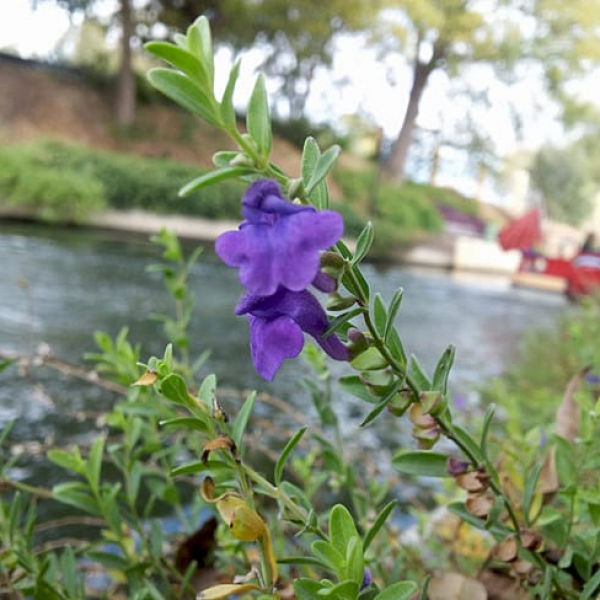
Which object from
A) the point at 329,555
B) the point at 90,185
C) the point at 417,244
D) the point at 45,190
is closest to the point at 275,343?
the point at 329,555

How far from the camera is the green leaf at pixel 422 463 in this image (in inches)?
17.8

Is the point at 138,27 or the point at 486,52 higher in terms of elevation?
the point at 486,52

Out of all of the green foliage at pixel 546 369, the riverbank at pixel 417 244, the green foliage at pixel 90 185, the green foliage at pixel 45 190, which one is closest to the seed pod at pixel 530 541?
the green foliage at pixel 546 369

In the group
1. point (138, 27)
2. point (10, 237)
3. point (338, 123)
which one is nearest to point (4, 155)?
point (10, 237)

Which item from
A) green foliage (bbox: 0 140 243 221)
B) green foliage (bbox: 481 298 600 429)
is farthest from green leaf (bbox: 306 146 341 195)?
green foliage (bbox: 0 140 243 221)

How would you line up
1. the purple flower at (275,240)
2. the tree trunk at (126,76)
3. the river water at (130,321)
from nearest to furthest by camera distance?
the purple flower at (275,240)
the river water at (130,321)
the tree trunk at (126,76)

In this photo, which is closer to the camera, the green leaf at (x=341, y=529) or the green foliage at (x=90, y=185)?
the green leaf at (x=341, y=529)

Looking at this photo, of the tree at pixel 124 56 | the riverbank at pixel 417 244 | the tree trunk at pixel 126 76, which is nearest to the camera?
the riverbank at pixel 417 244

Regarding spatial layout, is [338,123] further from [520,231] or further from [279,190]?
[279,190]

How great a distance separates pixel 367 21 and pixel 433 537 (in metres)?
12.9

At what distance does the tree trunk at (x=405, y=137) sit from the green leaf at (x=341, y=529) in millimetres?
12306

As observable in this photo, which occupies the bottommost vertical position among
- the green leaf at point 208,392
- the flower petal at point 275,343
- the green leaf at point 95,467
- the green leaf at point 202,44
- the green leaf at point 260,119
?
the green leaf at point 95,467

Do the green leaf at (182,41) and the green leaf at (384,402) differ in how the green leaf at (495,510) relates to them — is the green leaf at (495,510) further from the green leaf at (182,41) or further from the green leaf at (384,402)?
the green leaf at (182,41)

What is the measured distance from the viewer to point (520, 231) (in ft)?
6.36
